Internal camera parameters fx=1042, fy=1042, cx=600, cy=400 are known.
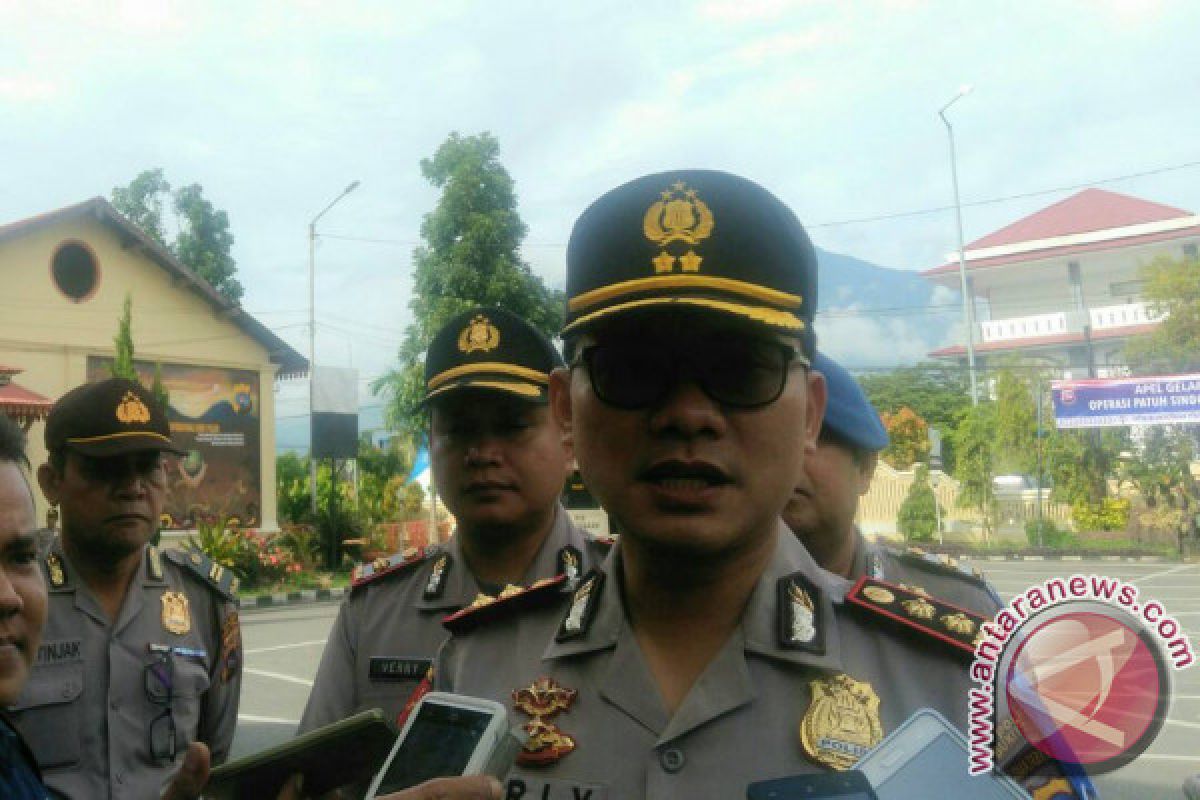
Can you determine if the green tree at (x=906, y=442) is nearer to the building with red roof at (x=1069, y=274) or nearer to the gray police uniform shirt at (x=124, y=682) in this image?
the building with red roof at (x=1069, y=274)

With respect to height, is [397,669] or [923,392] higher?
[923,392]

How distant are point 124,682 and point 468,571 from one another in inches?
40.7

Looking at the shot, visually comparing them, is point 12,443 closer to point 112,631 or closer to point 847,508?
point 112,631

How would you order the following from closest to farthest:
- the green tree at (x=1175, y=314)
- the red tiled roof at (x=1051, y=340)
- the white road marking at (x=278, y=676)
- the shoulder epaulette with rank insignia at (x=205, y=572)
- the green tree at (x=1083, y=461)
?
the shoulder epaulette with rank insignia at (x=205, y=572) < the white road marking at (x=278, y=676) < the green tree at (x=1175, y=314) < the green tree at (x=1083, y=461) < the red tiled roof at (x=1051, y=340)

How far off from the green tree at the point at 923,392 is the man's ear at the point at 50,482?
38.4m

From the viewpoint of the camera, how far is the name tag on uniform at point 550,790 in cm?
128

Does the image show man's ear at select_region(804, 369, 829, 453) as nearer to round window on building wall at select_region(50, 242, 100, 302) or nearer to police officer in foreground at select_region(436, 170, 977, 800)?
police officer in foreground at select_region(436, 170, 977, 800)

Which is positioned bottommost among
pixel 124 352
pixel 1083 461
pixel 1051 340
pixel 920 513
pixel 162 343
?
pixel 920 513

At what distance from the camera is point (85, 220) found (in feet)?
59.8

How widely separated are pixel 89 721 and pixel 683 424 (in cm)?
221

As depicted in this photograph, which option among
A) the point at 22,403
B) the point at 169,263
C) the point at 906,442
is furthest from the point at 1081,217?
the point at 22,403

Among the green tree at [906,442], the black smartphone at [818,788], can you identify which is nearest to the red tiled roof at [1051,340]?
the green tree at [906,442]

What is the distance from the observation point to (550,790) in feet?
4.28

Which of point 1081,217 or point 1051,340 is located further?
point 1081,217
